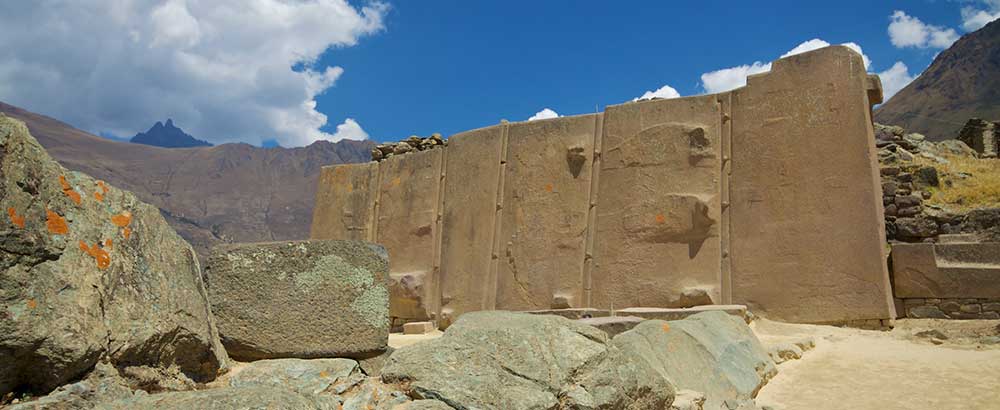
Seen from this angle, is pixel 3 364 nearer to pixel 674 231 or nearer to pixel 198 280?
pixel 198 280

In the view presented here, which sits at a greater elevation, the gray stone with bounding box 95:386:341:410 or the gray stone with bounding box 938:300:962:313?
the gray stone with bounding box 938:300:962:313

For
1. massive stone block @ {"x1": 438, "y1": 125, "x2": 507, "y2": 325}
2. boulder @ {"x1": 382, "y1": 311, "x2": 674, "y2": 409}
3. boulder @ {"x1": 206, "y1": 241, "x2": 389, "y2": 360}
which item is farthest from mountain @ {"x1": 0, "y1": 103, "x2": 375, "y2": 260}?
boulder @ {"x1": 382, "y1": 311, "x2": 674, "y2": 409}

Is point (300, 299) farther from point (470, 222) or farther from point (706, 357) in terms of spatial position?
point (470, 222)

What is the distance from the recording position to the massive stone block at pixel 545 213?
11352 millimetres

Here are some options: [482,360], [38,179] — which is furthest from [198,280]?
[482,360]

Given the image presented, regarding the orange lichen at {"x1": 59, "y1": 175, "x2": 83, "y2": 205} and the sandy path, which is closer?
the orange lichen at {"x1": 59, "y1": 175, "x2": 83, "y2": 205}

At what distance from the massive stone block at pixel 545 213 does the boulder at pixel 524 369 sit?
711 cm

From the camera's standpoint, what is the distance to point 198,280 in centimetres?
316

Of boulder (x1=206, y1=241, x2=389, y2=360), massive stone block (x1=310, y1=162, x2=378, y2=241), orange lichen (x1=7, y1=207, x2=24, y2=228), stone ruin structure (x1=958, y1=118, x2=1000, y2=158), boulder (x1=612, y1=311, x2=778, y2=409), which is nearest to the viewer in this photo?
orange lichen (x1=7, y1=207, x2=24, y2=228)

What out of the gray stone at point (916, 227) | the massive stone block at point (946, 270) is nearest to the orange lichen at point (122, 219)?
the massive stone block at point (946, 270)

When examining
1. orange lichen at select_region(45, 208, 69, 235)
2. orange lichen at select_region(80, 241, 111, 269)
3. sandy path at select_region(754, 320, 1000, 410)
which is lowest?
sandy path at select_region(754, 320, 1000, 410)

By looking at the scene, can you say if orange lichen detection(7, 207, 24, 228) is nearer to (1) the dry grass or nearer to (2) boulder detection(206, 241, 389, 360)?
(2) boulder detection(206, 241, 389, 360)

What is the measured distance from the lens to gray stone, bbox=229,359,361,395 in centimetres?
314

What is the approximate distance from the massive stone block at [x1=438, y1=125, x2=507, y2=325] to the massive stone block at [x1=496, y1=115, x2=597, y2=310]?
0.91ft
